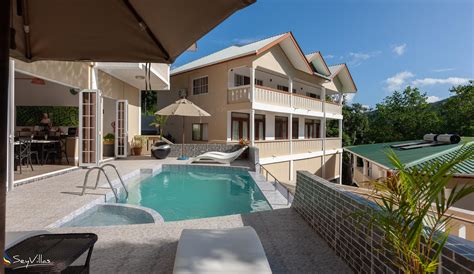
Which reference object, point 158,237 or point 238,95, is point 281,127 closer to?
point 238,95

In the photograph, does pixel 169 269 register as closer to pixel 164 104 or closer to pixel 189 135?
pixel 189 135

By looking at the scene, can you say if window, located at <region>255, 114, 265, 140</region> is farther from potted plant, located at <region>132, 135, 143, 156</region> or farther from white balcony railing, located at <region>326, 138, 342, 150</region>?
potted plant, located at <region>132, 135, 143, 156</region>

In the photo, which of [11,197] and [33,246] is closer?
[33,246]

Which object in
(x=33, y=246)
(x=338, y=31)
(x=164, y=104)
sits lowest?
(x=33, y=246)

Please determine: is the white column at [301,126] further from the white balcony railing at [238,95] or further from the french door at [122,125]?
the french door at [122,125]

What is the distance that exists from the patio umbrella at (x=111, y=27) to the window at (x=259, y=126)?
51.0 ft

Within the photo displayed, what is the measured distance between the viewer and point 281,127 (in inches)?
811

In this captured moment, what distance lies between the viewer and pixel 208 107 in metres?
17.6

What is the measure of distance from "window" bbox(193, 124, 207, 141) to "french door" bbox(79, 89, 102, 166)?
27.5 ft

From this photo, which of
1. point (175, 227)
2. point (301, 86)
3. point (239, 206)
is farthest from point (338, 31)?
point (175, 227)

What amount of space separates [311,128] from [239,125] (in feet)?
31.7

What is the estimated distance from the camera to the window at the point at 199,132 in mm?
17844

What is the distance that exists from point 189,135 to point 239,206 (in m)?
12.5

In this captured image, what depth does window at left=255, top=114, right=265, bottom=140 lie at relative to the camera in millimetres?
18345
